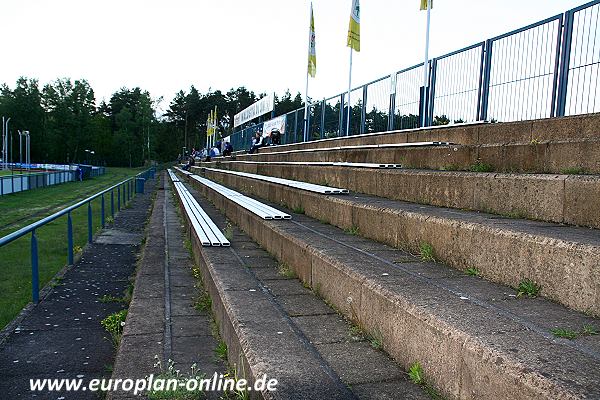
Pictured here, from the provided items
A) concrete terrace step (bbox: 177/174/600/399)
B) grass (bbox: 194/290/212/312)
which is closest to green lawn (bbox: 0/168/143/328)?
grass (bbox: 194/290/212/312)

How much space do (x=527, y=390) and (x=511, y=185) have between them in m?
2.49

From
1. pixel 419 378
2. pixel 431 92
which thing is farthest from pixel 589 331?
pixel 431 92

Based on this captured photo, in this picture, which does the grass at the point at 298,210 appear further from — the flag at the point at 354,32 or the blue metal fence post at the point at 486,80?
the flag at the point at 354,32

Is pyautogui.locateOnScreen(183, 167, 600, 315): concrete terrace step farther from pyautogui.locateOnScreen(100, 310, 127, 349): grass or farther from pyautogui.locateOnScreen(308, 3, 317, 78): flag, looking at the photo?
pyautogui.locateOnScreen(308, 3, 317, 78): flag

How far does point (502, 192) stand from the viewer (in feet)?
12.8

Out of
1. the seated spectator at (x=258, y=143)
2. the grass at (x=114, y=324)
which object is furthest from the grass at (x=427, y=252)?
the seated spectator at (x=258, y=143)

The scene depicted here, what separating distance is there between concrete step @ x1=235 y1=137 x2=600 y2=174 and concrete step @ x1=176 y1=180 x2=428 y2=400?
91.4 inches

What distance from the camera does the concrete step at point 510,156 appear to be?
388 cm

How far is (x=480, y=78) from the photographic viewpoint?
25.0 ft

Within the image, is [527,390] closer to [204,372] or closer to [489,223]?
[489,223]

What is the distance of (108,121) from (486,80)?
4461 inches

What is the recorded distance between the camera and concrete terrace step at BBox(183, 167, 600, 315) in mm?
2326

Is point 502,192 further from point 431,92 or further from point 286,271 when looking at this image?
point 431,92

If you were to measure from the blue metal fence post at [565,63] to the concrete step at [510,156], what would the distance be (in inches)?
51.6
